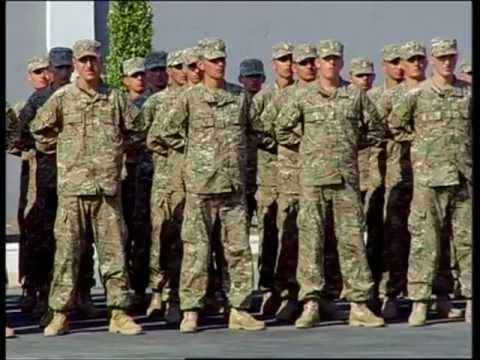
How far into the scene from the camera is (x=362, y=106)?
12492mm

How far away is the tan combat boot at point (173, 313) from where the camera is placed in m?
12.9

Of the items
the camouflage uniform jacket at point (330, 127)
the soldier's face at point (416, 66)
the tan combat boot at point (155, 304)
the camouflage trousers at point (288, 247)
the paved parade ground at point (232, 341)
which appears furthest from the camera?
the tan combat boot at point (155, 304)

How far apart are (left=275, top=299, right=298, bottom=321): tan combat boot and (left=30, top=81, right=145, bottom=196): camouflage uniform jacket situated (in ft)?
5.49

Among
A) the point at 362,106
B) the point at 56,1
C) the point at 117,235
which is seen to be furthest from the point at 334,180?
the point at 56,1

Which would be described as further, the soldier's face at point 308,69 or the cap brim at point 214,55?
the soldier's face at point 308,69

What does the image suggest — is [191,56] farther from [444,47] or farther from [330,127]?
[444,47]

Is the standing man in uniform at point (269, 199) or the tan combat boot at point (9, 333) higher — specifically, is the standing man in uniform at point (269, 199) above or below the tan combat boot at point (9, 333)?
above

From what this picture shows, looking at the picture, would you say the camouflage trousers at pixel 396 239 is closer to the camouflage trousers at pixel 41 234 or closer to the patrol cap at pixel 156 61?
the patrol cap at pixel 156 61

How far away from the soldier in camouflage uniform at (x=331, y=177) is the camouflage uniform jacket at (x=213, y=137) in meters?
0.46

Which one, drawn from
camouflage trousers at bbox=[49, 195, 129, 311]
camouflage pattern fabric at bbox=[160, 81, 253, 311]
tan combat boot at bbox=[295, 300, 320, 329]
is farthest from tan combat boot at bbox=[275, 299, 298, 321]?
camouflage trousers at bbox=[49, 195, 129, 311]

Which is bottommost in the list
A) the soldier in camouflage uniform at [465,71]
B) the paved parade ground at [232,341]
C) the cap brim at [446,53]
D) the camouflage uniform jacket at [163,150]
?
the paved parade ground at [232,341]

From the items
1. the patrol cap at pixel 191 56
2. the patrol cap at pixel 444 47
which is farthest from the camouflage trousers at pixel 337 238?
the patrol cap at pixel 191 56

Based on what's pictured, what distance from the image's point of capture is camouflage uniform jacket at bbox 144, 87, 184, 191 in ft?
41.4

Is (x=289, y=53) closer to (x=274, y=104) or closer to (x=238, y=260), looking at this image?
(x=274, y=104)
